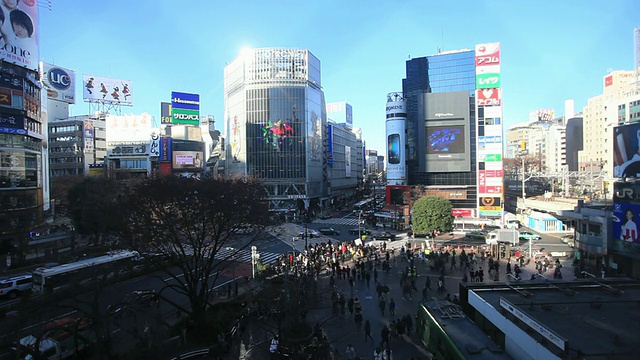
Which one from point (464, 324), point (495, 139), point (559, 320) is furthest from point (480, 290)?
point (495, 139)

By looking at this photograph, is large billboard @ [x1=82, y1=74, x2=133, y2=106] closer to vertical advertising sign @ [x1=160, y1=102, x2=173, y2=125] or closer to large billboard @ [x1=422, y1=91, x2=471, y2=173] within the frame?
vertical advertising sign @ [x1=160, y1=102, x2=173, y2=125]

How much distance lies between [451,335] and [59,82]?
84988 millimetres

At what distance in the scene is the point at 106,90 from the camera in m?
74.0

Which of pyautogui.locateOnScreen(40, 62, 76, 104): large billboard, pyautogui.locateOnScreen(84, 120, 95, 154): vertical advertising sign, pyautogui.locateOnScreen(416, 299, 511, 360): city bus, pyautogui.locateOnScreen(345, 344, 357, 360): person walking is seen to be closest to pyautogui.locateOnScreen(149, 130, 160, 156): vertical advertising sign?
pyautogui.locateOnScreen(84, 120, 95, 154): vertical advertising sign

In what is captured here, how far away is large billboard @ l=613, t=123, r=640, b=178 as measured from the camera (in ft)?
84.1

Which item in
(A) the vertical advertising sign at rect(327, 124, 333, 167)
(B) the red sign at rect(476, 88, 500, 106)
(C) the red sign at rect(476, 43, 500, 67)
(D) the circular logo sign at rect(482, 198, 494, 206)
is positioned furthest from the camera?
(A) the vertical advertising sign at rect(327, 124, 333, 167)

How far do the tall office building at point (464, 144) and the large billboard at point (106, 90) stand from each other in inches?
2385

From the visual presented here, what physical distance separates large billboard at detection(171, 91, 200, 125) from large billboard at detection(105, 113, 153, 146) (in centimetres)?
627

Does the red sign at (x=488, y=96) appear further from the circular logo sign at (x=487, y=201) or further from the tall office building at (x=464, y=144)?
the circular logo sign at (x=487, y=201)

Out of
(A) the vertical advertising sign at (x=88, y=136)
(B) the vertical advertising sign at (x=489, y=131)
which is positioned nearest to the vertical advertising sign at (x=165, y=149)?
(A) the vertical advertising sign at (x=88, y=136)

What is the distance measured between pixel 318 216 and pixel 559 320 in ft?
179

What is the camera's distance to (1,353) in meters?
13.2

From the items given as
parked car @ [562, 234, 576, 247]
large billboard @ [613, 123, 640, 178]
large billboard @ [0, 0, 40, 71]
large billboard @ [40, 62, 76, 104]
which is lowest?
parked car @ [562, 234, 576, 247]

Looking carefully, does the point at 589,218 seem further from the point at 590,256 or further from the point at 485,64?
the point at 485,64
